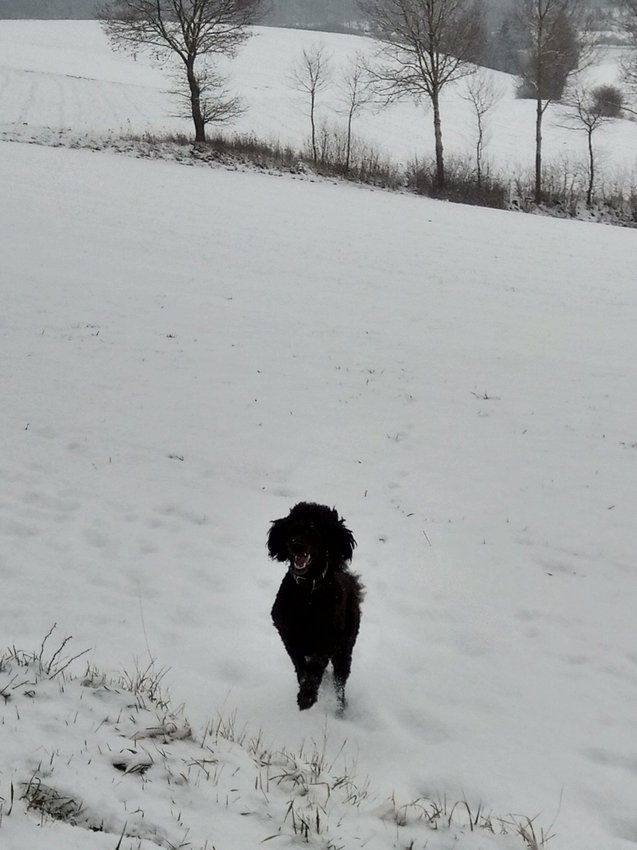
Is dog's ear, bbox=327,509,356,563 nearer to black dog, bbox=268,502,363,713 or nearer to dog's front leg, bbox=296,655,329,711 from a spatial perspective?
black dog, bbox=268,502,363,713

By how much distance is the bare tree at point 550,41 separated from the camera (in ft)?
98.3

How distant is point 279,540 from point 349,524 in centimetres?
204

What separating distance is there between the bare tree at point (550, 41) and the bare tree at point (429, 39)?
275cm

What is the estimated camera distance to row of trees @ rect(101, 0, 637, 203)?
2922cm

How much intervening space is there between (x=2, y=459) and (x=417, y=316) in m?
8.16

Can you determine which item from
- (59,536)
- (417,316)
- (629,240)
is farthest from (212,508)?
(629,240)

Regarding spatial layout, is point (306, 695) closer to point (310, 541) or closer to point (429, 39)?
point (310, 541)

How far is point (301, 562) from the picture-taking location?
11.3ft

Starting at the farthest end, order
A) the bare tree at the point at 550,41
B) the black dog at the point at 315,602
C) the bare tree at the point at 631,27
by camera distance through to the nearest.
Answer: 1. the bare tree at the point at 550,41
2. the bare tree at the point at 631,27
3. the black dog at the point at 315,602

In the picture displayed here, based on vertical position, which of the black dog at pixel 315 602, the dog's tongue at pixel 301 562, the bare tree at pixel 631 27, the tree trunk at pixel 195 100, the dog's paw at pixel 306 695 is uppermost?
the bare tree at pixel 631 27

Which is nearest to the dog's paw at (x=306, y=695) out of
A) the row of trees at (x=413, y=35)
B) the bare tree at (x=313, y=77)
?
the row of trees at (x=413, y=35)

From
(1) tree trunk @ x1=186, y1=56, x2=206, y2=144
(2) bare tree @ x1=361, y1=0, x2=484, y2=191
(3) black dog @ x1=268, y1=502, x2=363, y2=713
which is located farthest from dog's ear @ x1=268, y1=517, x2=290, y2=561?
(1) tree trunk @ x1=186, y1=56, x2=206, y2=144

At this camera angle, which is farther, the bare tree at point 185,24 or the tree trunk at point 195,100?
the tree trunk at point 195,100

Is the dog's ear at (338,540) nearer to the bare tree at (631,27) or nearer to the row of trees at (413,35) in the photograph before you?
the row of trees at (413,35)
